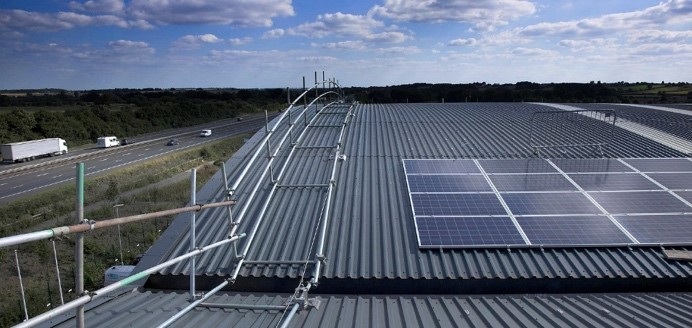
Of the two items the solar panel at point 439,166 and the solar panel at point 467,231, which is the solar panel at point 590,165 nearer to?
the solar panel at point 439,166

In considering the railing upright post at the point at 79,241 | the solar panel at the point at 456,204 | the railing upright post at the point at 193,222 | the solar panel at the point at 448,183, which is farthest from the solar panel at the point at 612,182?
the railing upright post at the point at 79,241

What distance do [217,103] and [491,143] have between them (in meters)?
105

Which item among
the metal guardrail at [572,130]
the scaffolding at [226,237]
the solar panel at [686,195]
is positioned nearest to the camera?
the scaffolding at [226,237]

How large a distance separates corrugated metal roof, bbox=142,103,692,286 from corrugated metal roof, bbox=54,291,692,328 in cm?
62

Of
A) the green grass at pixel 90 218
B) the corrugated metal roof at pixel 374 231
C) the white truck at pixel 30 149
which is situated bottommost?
the green grass at pixel 90 218

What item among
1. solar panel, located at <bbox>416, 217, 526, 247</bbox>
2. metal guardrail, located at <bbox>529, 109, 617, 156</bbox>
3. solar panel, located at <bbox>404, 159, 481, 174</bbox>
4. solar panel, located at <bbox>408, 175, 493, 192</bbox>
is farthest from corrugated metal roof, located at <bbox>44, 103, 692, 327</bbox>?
metal guardrail, located at <bbox>529, 109, 617, 156</bbox>

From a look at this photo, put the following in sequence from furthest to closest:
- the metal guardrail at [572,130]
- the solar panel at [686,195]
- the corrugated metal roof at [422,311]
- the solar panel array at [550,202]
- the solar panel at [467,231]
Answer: the metal guardrail at [572,130]
the solar panel at [686,195]
the solar panel array at [550,202]
the solar panel at [467,231]
the corrugated metal roof at [422,311]

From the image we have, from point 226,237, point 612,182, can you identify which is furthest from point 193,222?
point 612,182

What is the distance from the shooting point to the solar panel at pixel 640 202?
12.2m

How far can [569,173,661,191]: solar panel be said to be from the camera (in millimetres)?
13617

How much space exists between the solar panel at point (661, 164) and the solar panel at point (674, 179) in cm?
47

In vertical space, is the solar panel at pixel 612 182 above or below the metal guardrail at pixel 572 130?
below

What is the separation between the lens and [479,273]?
390 inches

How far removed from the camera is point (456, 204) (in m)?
12.6
